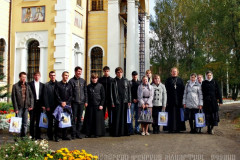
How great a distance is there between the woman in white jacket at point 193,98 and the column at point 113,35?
39.5 ft

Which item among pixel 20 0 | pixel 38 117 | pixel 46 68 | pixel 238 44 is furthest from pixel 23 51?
pixel 238 44

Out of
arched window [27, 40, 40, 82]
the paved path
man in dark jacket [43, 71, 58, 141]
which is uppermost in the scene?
arched window [27, 40, 40, 82]

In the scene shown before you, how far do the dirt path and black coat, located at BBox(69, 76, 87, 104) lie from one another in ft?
3.89

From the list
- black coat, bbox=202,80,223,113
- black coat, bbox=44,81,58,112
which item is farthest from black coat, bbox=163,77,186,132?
black coat, bbox=44,81,58,112

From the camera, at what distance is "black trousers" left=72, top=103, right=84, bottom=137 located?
8.81 m

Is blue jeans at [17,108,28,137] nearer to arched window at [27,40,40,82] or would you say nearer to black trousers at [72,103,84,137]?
black trousers at [72,103,84,137]

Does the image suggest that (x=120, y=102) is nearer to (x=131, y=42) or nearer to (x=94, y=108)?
(x=94, y=108)

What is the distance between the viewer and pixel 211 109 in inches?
377

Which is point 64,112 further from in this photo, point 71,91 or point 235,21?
point 235,21

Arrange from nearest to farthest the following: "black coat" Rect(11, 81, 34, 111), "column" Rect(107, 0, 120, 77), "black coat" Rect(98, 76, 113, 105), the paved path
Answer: the paved path → "black coat" Rect(11, 81, 34, 111) → "black coat" Rect(98, 76, 113, 105) → "column" Rect(107, 0, 120, 77)

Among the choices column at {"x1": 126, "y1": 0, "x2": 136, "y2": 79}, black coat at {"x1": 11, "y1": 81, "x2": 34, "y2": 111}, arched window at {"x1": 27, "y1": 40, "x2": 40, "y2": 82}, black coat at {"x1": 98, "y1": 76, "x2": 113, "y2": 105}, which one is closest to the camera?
black coat at {"x1": 11, "y1": 81, "x2": 34, "y2": 111}

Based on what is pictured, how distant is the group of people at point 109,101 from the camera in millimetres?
8492

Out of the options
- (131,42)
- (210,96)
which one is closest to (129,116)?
(210,96)

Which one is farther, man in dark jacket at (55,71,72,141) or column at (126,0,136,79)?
column at (126,0,136,79)
